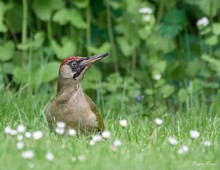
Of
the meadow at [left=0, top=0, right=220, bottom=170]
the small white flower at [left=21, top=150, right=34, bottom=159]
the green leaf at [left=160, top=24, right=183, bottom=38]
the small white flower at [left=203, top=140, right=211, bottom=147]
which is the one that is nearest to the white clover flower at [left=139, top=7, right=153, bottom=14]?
the meadow at [left=0, top=0, right=220, bottom=170]

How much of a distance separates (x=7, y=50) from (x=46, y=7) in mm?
600

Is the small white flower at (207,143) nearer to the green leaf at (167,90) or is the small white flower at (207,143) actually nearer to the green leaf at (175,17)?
the green leaf at (167,90)

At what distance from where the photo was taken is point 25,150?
5004 millimetres

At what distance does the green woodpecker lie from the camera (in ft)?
19.9

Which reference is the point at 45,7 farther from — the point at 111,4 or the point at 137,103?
the point at 137,103

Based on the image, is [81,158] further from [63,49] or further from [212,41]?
[63,49]

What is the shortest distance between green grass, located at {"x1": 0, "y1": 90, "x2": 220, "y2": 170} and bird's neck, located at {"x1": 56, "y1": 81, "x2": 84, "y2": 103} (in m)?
0.26

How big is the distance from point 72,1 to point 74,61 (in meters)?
2.26

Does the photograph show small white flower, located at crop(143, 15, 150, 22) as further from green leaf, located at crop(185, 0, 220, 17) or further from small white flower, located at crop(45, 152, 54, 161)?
small white flower, located at crop(45, 152, 54, 161)

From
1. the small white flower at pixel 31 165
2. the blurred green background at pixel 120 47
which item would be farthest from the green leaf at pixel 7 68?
the small white flower at pixel 31 165

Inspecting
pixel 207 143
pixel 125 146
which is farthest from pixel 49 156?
pixel 207 143

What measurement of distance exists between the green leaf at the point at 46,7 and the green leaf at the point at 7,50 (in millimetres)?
426

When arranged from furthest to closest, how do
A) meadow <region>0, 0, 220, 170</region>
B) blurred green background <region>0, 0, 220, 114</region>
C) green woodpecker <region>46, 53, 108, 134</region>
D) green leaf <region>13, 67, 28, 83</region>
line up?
blurred green background <region>0, 0, 220, 114</region> < green leaf <region>13, 67, 28, 83</region> < meadow <region>0, 0, 220, 170</region> < green woodpecker <region>46, 53, 108, 134</region>

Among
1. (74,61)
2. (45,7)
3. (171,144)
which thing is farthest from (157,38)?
(171,144)
